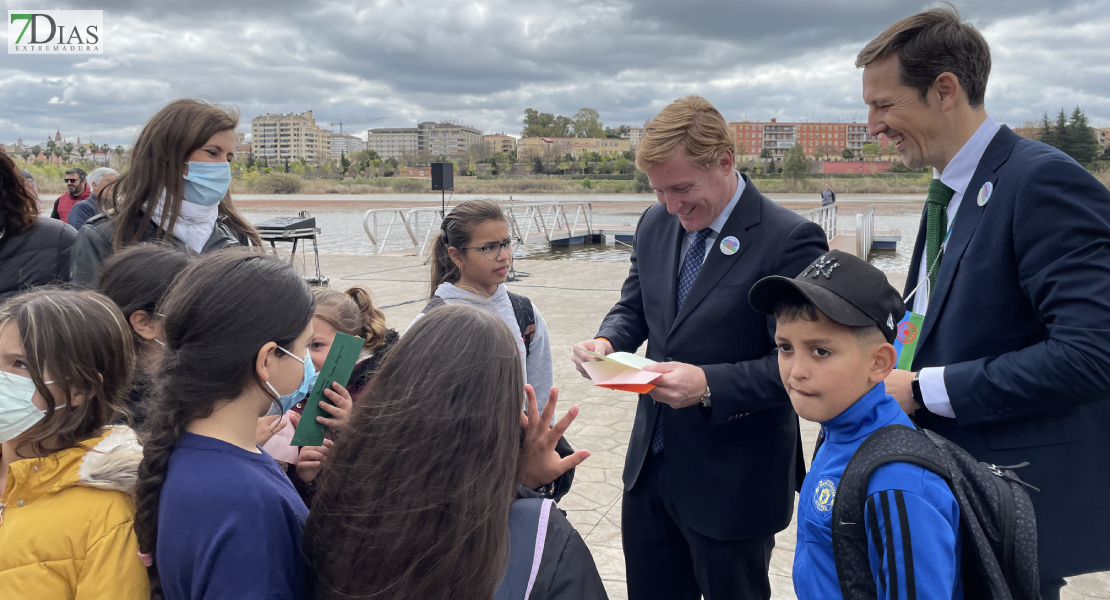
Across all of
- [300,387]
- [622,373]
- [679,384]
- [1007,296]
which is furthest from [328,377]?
[1007,296]

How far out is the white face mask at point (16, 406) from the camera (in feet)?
4.45

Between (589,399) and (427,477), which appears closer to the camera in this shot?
(427,477)

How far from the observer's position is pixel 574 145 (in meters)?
124

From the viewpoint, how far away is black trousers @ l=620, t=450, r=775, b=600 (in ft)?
6.29

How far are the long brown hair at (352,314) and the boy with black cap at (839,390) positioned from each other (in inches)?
58.1

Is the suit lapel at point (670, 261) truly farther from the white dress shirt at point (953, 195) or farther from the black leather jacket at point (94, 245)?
the black leather jacket at point (94, 245)

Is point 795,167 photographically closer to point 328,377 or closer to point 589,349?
point 589,349

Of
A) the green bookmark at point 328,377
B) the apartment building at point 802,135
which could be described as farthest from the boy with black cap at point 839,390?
the apartment building at point 802,135

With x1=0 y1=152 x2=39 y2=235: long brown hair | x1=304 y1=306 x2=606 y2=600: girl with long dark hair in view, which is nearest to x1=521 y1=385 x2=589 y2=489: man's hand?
x1=304 y1=306 x2=606 y2=600: girl with long dark hair

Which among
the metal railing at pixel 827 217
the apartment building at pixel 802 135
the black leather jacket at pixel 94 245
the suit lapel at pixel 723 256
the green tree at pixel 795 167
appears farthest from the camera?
the apartment building at pixel 802 135

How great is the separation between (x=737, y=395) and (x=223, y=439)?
124 centimetres

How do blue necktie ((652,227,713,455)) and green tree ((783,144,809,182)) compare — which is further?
green tree ((783,144,809,182))

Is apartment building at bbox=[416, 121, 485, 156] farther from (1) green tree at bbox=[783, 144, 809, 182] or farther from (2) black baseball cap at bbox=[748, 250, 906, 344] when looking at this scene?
(2) black baseball cap at bbox=[748, 250, 906, 344]

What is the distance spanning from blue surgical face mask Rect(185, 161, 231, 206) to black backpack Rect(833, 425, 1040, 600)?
7.99ft
